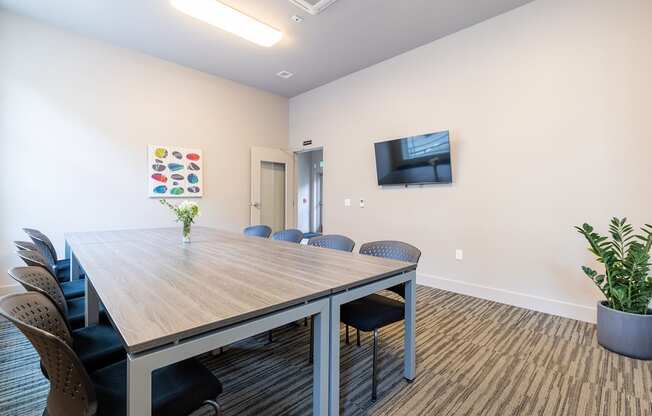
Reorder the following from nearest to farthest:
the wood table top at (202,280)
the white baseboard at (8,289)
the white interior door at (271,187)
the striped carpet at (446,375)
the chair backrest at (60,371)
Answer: the chair backrest at (60,371) < the wood table top at (202,280) < the striped carpet at (446,375) < the white baseboard at (8,289) < the white interior door at (271,187)

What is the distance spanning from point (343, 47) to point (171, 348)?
4071mm

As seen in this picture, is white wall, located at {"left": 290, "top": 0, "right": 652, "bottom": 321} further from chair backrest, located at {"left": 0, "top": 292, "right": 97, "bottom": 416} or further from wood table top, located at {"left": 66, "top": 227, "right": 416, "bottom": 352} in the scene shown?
chair backrest, located at {"left": 0, "top": 292, "right": 97, "bottom": 416}

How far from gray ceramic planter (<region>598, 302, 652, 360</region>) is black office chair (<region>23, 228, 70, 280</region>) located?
4194mm

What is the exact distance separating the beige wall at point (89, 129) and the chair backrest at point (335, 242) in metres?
2.85

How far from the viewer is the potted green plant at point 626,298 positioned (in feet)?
6.83

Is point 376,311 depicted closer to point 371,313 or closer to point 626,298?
point 371,313

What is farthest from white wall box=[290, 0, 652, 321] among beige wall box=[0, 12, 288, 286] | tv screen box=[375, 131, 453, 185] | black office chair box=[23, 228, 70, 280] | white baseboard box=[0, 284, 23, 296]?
white baseboard box=[0, 284, 23, 296]

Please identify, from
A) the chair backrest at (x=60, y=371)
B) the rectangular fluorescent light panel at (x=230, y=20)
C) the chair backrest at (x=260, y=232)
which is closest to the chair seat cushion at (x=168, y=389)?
the chair backrest at (x=60, y=371)

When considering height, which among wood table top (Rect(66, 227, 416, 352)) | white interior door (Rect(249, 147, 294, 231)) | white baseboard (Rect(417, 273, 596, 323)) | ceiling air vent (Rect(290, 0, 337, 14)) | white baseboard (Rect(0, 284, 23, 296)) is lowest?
white baseboard (Rect(417, 273, 596, 323))

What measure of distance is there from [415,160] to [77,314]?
373 centimetres

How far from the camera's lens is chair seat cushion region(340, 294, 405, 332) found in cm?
170

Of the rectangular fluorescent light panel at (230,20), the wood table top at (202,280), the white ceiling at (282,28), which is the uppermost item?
the white ceiling at (282,28)

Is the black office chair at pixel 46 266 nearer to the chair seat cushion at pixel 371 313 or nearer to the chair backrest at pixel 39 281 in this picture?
the chair backrest at pixel 39 281

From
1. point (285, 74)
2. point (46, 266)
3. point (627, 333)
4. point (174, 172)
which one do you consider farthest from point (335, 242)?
point (285, 74)
